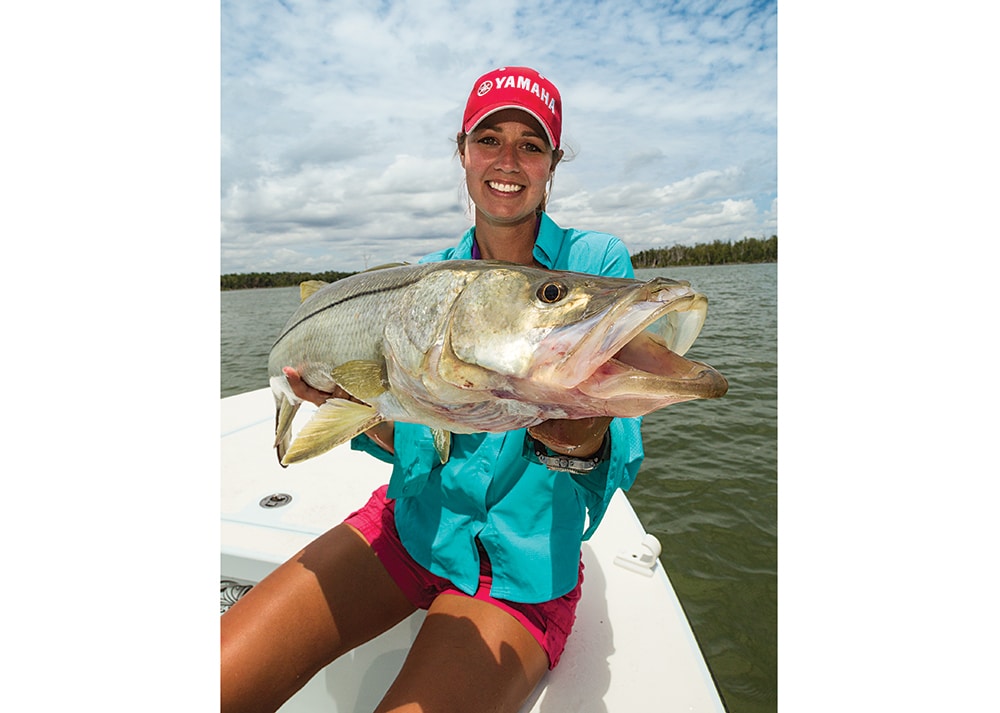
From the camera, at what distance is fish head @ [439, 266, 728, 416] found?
1.32 m

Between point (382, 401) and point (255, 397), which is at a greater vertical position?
point (382, 401)

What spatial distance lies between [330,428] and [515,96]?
5.69 feet

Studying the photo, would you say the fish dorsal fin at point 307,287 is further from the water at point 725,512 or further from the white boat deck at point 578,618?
the white boat deck at point 578,618

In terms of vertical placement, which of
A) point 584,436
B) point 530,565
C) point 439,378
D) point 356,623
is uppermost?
point 439,378

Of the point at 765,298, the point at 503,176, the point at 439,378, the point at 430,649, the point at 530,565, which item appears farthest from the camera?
the point at 765,298

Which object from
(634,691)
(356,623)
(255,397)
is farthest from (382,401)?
(255,397)

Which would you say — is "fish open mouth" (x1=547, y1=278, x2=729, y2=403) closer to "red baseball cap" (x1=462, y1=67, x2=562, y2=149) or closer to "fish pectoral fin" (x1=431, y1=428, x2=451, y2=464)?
"fish pectoral fin" (x1=431, y1=428, x2=451, y2=464)

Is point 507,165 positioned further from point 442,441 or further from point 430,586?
point 430,586

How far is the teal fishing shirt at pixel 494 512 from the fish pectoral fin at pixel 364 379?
75 cm

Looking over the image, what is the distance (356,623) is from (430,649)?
0.57 m

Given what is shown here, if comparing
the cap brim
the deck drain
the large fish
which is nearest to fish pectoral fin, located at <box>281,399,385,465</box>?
the large fish

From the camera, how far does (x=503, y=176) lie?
8.95ft

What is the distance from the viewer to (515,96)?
2.57 m

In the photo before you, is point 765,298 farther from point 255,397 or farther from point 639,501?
point 255,397
